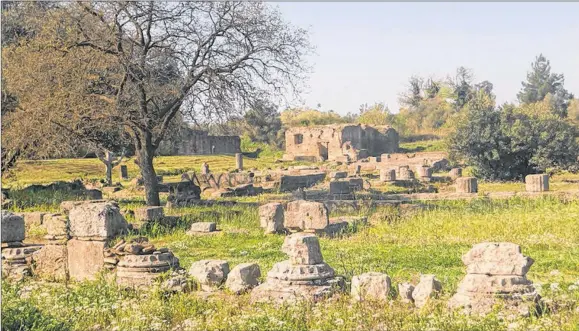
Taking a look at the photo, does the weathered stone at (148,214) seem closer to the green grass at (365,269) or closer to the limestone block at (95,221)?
the green grass at (365,269)

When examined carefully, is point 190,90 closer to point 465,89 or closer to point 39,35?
point 39,35

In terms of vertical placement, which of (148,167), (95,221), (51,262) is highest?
(148,167)

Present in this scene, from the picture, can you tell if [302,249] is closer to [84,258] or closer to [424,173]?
[84,258]

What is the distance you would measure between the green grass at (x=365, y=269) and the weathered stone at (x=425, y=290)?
0.18 metres

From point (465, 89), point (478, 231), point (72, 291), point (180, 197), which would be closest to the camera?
point (72, 291)

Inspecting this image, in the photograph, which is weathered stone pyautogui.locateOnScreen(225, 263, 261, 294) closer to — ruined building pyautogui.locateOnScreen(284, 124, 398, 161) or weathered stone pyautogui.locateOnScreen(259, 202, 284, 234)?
weathered stone pyautogui.locateOnScreen(259, 202, 284, 234)

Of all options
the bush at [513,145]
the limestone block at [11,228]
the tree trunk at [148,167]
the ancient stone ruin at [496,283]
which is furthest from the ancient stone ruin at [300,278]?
the bush at [513,145]

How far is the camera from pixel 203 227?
620 inches

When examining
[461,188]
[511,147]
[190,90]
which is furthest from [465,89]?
[190,90]

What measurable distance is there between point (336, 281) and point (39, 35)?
14.6 m

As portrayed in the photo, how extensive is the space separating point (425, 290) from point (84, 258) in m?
5.28

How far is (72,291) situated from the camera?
9.00 meters

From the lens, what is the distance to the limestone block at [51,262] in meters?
10.7

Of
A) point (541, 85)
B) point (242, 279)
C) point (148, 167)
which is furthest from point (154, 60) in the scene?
point (541, 85)
